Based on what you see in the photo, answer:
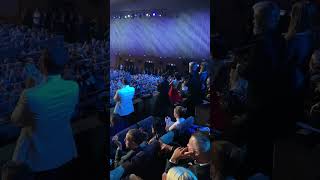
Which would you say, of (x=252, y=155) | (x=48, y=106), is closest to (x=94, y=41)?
(x=48, y=106)

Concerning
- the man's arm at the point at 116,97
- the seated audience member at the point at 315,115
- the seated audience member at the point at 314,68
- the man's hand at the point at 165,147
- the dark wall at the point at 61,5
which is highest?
the dark wall at the point at 61,5

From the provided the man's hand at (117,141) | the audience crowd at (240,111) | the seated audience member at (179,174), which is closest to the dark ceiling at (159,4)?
the audience crowd at (240,111)

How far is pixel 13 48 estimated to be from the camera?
2385 millimetres

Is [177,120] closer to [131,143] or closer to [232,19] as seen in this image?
[131,143]

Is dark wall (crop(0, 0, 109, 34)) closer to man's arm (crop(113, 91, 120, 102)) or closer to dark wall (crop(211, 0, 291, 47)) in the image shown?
man's arm (crop(113, 91, 120, 102))

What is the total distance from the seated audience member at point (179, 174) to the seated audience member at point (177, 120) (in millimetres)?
244

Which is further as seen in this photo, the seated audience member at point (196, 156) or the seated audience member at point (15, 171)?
the seated audience member at point (196, 156)

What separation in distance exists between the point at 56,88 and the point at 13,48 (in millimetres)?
343

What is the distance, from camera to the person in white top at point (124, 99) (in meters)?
2.73

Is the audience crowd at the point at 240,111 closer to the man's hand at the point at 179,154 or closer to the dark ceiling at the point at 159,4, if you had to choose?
the man's hand at the point at 179,154

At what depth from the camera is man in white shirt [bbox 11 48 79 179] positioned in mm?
2479

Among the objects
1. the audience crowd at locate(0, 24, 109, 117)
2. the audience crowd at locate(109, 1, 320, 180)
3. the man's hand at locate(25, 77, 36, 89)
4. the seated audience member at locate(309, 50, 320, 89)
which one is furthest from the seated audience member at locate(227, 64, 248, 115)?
the man's hand at locate(25, 77, 36, 89)

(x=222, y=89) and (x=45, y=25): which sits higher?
(x=45, y=25)

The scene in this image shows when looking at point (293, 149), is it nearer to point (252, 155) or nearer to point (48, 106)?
point (252, 155)
